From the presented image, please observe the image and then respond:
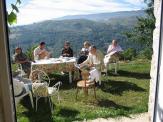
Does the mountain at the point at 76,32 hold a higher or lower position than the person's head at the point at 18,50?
higher

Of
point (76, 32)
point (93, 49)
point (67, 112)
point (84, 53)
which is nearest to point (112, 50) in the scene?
point (84, 53)

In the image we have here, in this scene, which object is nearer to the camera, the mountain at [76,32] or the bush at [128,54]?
the mountain at [76,32]

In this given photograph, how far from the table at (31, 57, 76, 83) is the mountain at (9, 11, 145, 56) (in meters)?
0.81

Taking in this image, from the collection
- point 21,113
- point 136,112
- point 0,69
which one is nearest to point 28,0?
point 21,113

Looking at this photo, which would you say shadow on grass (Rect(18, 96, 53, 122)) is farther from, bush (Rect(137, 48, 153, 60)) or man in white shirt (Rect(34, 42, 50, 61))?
bush (Rect(137, 48, 153, 60))

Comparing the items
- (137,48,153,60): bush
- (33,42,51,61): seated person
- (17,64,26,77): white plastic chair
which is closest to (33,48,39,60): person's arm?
(33,42,51,61): seated person

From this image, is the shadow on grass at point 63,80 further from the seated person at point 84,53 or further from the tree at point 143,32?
the tree at point 143,32

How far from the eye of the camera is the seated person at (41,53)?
6309 millimetres

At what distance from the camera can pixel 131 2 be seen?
9883mm

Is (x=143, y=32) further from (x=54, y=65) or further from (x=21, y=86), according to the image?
(x=21, y=86)

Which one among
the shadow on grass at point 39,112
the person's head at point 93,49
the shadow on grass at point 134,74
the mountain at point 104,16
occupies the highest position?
the mountain at point 104,16

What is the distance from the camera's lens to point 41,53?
20.8 ft

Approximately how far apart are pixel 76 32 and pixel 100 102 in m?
3.64

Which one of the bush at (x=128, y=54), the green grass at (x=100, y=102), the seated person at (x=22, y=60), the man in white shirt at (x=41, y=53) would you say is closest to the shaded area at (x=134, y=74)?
the green grass at (x=100, y=102)
